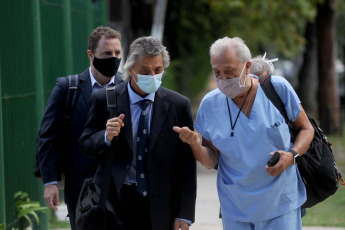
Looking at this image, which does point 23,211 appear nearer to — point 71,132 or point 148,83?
point 71,132

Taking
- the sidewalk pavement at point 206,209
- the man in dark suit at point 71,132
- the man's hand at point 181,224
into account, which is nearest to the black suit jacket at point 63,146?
the man in dark suit at point 71,132

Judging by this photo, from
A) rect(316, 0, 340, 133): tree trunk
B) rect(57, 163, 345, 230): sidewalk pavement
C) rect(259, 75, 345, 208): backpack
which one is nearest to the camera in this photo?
rect(259, 75, 345, 208): backpack

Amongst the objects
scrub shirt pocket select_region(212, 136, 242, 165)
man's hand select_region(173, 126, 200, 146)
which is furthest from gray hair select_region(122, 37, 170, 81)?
scrub shirt pocket select_region(212, 136, 242, 165)

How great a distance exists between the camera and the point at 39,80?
25.2ft

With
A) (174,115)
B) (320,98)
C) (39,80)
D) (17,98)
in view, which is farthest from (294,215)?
(320,98)

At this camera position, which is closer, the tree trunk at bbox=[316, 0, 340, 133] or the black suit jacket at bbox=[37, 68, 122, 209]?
the black suit jacket at bbox=[37, 68, 122, 209]

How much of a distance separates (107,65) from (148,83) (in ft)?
3.32

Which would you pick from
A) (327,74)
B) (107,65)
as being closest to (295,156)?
(107,65)

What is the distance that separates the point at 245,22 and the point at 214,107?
2565cm

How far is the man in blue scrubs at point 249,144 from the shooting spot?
4238 millimetres

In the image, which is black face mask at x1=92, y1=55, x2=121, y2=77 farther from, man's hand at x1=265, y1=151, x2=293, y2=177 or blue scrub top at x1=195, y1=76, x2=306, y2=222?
man's hand at x1=265, y1=151, x2=293, y2=177

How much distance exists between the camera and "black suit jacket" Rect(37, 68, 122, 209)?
5.06 m

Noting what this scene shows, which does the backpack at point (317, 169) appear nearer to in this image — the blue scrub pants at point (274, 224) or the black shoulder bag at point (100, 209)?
the blue scrub pants at point (274, 224)

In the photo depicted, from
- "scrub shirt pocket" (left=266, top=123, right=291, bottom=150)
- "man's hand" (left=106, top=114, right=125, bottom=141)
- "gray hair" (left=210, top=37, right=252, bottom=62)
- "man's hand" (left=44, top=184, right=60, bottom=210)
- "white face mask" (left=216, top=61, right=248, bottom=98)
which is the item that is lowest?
"man's hand" (left=44, top=184, right=60, bottom=210)
